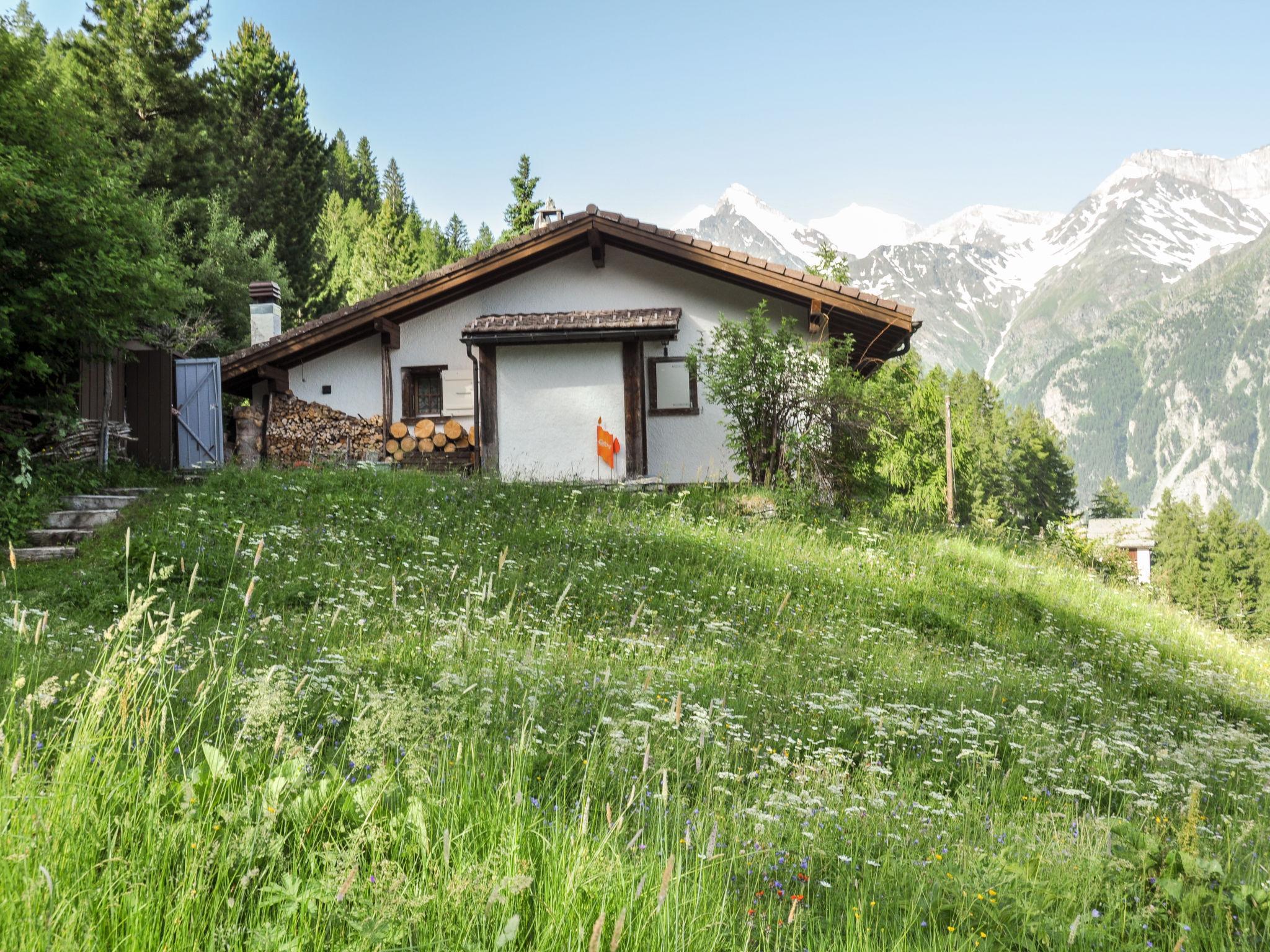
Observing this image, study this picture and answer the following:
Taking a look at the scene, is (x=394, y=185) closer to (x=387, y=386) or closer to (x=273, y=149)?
(x=273, y=149)

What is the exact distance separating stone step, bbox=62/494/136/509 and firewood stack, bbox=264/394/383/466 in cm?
651

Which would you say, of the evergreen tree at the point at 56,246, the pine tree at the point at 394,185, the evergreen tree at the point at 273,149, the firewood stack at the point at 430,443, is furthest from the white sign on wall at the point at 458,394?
the pine tree at the point at 394,185

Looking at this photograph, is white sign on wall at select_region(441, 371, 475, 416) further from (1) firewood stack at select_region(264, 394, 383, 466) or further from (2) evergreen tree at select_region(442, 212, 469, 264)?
(2) evergreen tree at select_region(442, 212, 469, 264)

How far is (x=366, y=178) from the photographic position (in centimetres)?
7250

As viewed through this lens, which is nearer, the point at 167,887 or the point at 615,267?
the point at 167,887

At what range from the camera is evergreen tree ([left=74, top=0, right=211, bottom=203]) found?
94.5 feet

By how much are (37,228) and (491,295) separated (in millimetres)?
8822

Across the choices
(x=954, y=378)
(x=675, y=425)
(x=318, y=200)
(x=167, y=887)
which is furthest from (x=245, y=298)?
(x=954, y=378)

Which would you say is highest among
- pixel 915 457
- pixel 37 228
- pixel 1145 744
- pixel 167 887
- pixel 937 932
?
pixel 37 228

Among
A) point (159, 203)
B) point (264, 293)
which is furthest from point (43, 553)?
point (159, 203)

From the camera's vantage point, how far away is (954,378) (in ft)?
278

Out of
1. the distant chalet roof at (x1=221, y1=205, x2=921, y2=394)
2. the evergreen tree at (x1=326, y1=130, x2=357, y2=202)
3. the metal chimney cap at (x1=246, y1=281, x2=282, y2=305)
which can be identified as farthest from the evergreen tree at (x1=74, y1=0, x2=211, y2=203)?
the evergreen tree at (x1=326, y1=130, x2=357, y2=202)

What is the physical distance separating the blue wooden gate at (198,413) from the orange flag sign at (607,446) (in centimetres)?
783

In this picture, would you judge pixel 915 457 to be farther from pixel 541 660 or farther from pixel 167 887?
pixel 167 887
